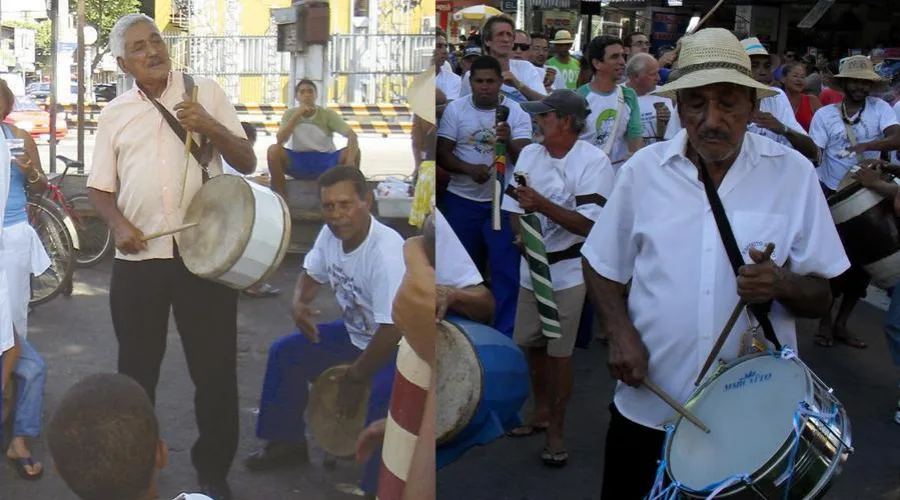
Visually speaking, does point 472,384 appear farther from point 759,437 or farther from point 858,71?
point 858,71

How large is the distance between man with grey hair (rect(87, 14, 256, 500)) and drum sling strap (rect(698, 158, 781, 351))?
0.99 metres

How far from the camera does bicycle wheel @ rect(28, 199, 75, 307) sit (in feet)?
6.71

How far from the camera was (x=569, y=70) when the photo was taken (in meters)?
9.13

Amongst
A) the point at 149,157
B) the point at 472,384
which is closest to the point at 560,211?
the point at 472,384

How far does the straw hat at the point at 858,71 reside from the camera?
684 cm

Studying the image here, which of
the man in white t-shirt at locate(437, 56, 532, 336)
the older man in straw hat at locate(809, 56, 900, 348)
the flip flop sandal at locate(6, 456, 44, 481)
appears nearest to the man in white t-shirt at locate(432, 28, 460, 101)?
the man in white t-shirt at locate(437, 56, 532, 336)

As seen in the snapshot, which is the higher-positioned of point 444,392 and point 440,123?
point 440,123

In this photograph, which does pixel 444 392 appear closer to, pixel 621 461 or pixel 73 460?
pixel 621 461

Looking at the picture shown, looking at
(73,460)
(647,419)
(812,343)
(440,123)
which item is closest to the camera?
(73,460)

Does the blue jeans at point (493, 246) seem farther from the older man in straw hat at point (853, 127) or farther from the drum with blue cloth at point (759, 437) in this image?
the drum with blue cloth at point (759, 437)

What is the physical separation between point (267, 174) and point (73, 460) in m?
0.67

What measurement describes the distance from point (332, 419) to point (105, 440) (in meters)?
0.45

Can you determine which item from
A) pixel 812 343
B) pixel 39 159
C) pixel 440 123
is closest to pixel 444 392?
pixel 39 159

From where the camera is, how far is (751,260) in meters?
2.31
